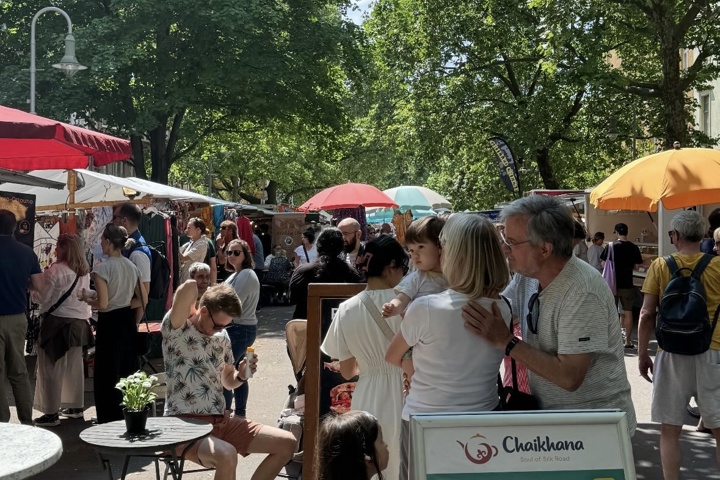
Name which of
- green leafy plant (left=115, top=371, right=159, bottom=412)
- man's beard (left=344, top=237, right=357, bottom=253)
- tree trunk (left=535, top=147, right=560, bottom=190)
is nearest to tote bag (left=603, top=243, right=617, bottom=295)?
man's beard (left=344, top=237, right=357, bottom=253)

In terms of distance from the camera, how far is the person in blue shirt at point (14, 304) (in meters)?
7.56

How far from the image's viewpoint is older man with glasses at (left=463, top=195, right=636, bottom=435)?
3357mm

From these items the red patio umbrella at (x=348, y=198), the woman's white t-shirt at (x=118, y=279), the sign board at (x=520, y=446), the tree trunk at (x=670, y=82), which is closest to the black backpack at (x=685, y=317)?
the sign board at (x=520, y=446)

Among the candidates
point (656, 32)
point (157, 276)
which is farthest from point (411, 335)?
point (656, 32)

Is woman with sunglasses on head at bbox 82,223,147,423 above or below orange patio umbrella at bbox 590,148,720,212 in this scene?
below

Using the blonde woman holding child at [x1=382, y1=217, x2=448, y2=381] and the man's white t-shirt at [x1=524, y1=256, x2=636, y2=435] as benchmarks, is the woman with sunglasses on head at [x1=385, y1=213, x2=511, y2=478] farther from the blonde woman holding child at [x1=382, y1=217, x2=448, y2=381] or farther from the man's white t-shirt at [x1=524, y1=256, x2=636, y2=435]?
the blonde woman holding child at [x1=382, y1=217, x2=448, y2=381]

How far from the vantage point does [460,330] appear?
3.61 m

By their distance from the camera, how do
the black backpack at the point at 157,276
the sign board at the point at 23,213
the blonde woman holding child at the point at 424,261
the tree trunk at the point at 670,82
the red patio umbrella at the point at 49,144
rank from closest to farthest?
1. the blonde woman holding child at the point at 424,261
2. the red patio umbrella at the point at 49,144
3. the sign board at the point at 23,213
4. the black backpack at the point at 157,276
5. the tree trunk at the point at 670,82

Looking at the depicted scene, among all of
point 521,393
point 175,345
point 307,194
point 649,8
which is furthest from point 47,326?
point 307,194

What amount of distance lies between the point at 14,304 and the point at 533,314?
5.34 meters

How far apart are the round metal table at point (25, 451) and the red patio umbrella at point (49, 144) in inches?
147

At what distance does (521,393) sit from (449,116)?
27.3 metres

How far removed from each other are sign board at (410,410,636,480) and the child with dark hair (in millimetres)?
437

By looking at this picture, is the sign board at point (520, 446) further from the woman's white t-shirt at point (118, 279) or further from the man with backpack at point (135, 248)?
the man with backpack at point (135, 248)
